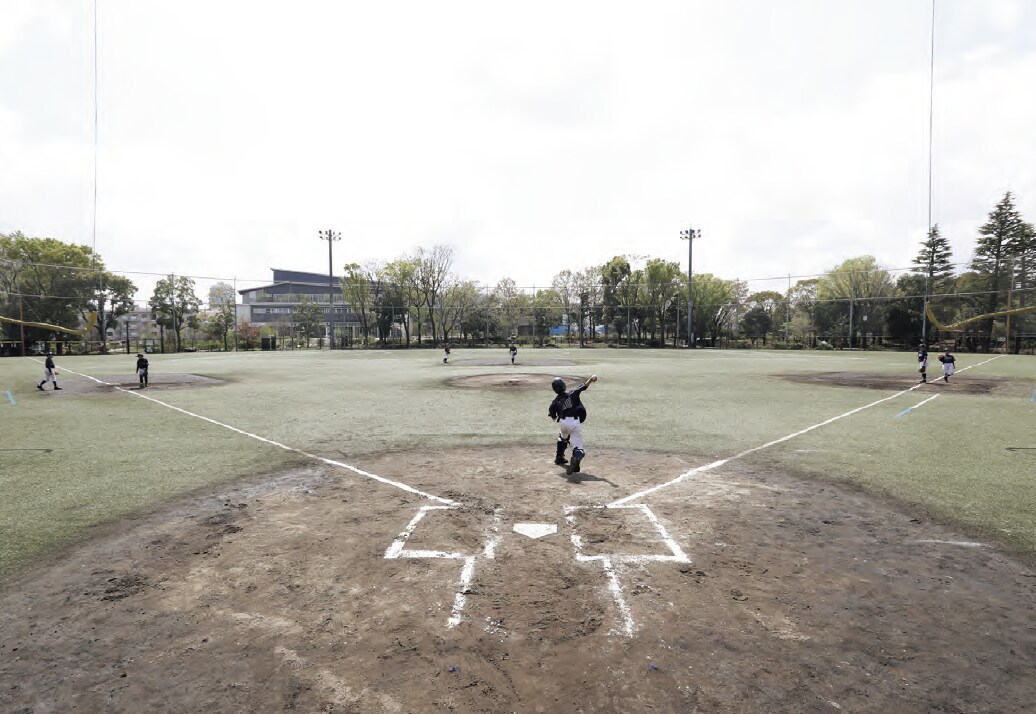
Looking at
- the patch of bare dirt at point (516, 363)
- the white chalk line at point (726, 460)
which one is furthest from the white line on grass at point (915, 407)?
the patch of bare dirt at point (516, 363)

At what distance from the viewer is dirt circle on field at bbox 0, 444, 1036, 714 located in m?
3.57

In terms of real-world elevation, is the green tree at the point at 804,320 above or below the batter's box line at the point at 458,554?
above

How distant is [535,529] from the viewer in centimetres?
646

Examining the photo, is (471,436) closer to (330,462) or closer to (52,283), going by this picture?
(330,462)

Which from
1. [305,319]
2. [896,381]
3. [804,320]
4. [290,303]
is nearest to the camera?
[896,381]

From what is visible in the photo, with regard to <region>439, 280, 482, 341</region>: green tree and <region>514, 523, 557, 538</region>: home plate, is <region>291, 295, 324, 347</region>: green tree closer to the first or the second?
<region>439, 280, 482, 341</region>: green tree

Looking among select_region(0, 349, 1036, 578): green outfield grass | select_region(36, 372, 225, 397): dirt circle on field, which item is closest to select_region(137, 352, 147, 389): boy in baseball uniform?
select_region(36, 372, 225, 397): dirt circle on field

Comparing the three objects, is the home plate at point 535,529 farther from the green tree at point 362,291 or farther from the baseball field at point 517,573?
the green tree at point 362,291

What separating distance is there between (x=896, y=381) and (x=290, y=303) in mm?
93006

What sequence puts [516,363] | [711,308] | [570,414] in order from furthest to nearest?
[711,308], [516,363], [570,414]

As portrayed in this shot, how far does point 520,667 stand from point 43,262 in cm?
7730

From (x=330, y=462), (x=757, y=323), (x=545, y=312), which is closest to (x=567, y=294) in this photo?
(x=545, y=312)

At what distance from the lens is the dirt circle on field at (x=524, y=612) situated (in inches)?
140

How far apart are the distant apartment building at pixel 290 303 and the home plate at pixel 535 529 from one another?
3002 inches
